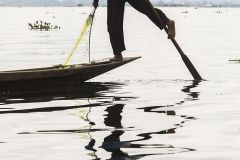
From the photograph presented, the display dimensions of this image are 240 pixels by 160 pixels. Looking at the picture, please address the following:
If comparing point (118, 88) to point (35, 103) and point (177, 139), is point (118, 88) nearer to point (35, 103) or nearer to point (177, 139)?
point (35, 103)

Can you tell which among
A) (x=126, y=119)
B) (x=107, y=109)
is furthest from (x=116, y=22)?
(x=126, y=119)

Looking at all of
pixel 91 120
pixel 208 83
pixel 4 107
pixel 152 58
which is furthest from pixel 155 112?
pixel 152 58

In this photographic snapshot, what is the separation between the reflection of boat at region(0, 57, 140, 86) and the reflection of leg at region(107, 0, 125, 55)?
0.48 metres

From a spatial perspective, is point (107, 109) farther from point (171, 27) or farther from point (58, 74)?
point (171, 27)

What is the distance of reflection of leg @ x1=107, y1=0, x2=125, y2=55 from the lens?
13781 mm

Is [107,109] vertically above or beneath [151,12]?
beneath

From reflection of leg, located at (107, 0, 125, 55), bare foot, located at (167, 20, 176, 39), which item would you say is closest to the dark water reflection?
reflection of leg, located at (107, 0, 125, 55)

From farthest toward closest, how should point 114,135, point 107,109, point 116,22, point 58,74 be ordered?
point 116,22 → point 58,74 → point 107,109 → point 114,135

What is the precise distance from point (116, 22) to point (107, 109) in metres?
4.01

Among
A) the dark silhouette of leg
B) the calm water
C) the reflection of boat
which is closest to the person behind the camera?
the calm water

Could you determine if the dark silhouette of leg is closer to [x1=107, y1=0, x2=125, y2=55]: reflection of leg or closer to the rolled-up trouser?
the rolled-up trouser

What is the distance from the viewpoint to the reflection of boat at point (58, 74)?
11620 mm

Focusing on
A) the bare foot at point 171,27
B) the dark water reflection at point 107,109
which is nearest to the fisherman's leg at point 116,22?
the dark water reflection at point 107,109

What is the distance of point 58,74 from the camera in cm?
1245
